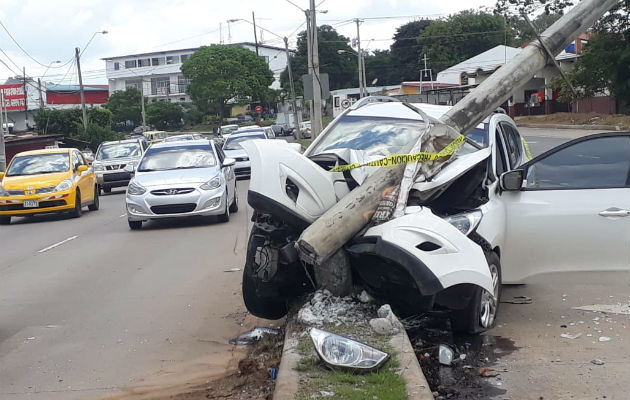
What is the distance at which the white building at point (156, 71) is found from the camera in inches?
5177

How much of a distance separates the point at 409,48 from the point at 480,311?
315 feet

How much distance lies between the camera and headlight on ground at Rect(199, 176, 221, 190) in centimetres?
1544

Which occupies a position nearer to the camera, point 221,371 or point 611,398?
point 611,398

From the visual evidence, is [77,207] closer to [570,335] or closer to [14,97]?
[570,335]

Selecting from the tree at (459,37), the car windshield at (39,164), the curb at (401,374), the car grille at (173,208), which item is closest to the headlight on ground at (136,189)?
the car grille at (173,208)

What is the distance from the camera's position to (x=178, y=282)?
32.7 ft

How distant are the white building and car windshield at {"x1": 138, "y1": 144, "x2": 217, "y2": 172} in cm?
11391

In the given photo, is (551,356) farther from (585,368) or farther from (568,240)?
(568,240)

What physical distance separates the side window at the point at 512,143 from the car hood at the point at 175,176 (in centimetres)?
727

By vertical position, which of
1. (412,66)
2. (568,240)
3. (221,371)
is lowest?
(221,371)

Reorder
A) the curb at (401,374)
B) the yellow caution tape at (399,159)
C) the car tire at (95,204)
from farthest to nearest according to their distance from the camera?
the car tire at (95,204)
the yellow caution tape at (399,159)
the curb at (401,374)

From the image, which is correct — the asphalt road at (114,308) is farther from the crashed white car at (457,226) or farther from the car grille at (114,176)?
the car grille at (114,176)

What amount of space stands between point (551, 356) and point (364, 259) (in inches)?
63.4

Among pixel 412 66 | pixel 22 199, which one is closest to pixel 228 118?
pixel 412 66
